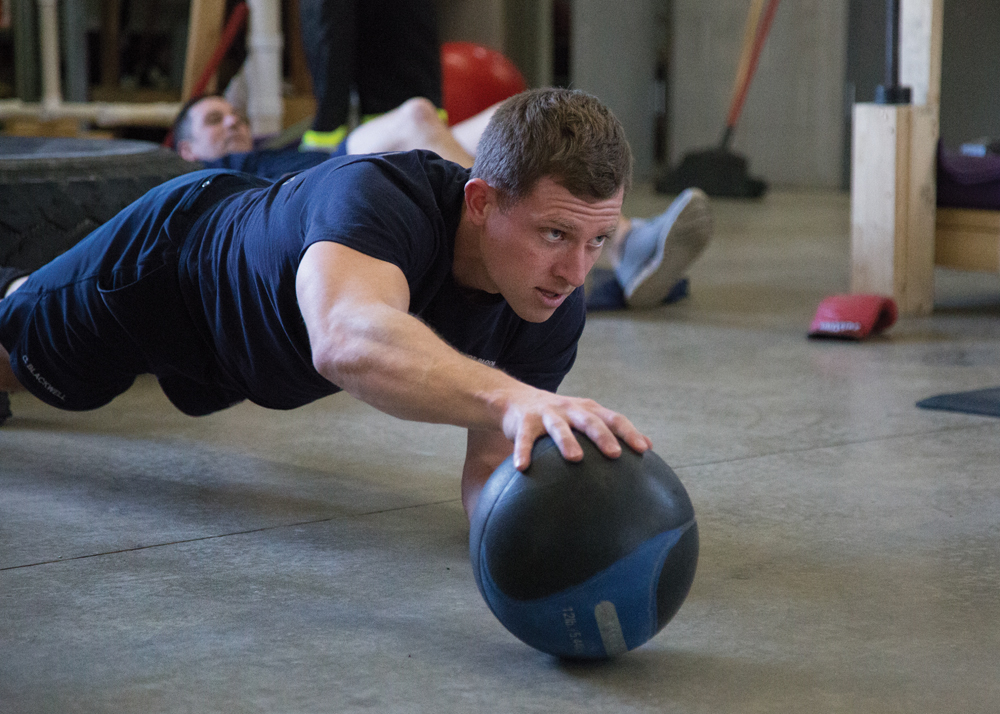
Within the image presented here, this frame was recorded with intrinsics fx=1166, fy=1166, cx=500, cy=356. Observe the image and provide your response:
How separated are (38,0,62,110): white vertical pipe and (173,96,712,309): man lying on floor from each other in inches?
72.2

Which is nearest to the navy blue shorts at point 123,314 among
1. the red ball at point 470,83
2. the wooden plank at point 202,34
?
the wooden plank at point 202,34

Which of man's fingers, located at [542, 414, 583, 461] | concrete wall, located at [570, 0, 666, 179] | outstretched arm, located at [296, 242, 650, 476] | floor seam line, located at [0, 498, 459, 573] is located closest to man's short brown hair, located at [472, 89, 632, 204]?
outstretched arm, located at [296, 242, 650, 476]

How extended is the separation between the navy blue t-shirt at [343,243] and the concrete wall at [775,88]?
7345mm

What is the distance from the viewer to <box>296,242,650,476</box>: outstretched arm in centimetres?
134

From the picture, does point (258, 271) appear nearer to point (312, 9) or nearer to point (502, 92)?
point (312, 9)

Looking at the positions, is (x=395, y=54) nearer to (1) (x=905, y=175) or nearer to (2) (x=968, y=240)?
(1) (x=905, y=175)

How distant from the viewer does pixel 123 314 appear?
2.03m

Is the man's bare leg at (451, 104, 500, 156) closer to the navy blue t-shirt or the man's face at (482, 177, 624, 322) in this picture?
the navy blue t-shirt

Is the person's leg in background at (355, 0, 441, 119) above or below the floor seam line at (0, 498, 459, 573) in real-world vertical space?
above

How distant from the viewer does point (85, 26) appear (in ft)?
23.6

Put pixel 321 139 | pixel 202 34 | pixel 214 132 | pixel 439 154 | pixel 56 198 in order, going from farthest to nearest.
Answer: pixel 202 34
pixel 321 139
pixel 214 132
pixel 439 154
pixel 56 198

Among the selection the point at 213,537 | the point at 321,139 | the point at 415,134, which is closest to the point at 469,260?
the point at 213,537

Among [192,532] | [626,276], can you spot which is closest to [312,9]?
[626,276]

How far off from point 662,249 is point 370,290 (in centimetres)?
271
